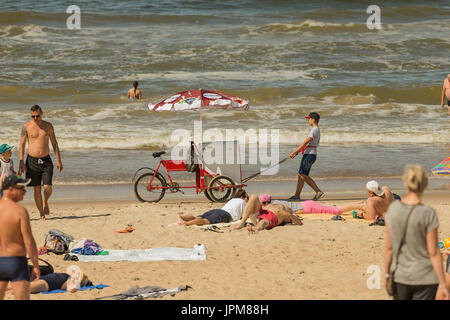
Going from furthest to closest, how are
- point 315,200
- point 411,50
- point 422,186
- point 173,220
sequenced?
point 411,50 < point 315,200 < point 173,220 < point 422,186

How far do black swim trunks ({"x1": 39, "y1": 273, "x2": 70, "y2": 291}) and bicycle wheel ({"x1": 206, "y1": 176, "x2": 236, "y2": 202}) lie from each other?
4.87 meters

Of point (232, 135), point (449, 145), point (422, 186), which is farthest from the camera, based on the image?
point (232, 135)

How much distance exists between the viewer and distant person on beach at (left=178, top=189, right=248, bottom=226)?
10.6m

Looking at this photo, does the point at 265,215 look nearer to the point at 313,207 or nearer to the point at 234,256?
the point at 313,207

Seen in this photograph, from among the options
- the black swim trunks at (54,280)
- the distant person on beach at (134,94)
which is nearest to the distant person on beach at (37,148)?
the black swim trunks at (54,280)

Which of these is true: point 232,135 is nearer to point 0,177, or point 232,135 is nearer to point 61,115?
point 61,115

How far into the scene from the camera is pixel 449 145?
1795 centimetres

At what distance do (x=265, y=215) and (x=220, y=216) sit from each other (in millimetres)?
675

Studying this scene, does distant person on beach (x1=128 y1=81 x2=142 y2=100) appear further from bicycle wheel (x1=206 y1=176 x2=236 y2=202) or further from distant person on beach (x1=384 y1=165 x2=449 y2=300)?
distant person on beach (x1=384 y1=165 x2=449 y2=300)

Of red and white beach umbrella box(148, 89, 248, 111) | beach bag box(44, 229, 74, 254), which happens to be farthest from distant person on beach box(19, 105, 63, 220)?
red and white beach umbrella box(148, 89, 248, 111)

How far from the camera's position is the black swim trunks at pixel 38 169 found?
1070 centimetres
